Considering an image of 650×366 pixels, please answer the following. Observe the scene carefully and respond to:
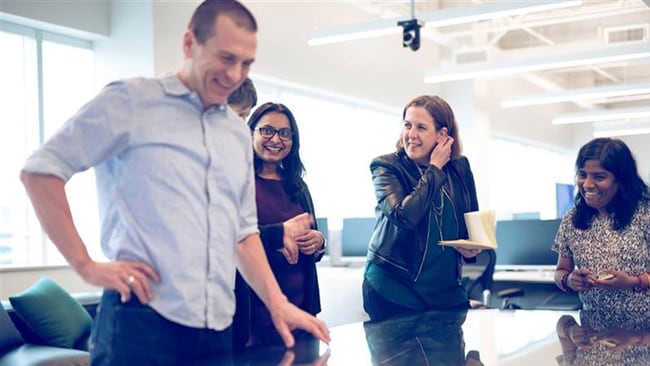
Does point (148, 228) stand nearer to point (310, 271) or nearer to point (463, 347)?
point (463, 347)

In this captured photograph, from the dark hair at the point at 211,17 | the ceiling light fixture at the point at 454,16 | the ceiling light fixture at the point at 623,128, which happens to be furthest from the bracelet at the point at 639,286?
the ceiling light fixture at the point at 623,128

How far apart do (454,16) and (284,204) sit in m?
3.99

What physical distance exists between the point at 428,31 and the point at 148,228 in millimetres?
7652

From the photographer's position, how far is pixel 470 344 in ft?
5.16

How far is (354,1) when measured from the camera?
24.4 ft

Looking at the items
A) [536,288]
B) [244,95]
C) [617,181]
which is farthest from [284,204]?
[536,288]

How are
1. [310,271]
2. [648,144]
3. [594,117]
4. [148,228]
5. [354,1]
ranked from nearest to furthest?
[148,228]
[310,271]
[354,1]
[594,117]
[648,144]

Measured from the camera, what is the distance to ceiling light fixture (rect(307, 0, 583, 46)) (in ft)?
17.9

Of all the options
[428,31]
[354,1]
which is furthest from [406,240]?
[428,31]

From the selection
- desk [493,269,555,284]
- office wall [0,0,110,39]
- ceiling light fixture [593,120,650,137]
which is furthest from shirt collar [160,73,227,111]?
ceiling light fixture [593,120,650,137]

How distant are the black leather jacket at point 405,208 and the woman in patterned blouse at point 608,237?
362 millimetres

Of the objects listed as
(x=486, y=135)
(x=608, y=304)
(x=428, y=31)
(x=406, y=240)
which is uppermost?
(x=428, y=31)

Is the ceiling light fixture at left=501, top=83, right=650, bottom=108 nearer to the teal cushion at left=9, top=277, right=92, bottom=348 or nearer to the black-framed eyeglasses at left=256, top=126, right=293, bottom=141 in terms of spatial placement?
the teal cushion at left=9, top=277, right=92, bottom=348

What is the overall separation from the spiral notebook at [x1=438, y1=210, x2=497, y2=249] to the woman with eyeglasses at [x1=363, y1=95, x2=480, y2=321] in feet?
0.19
